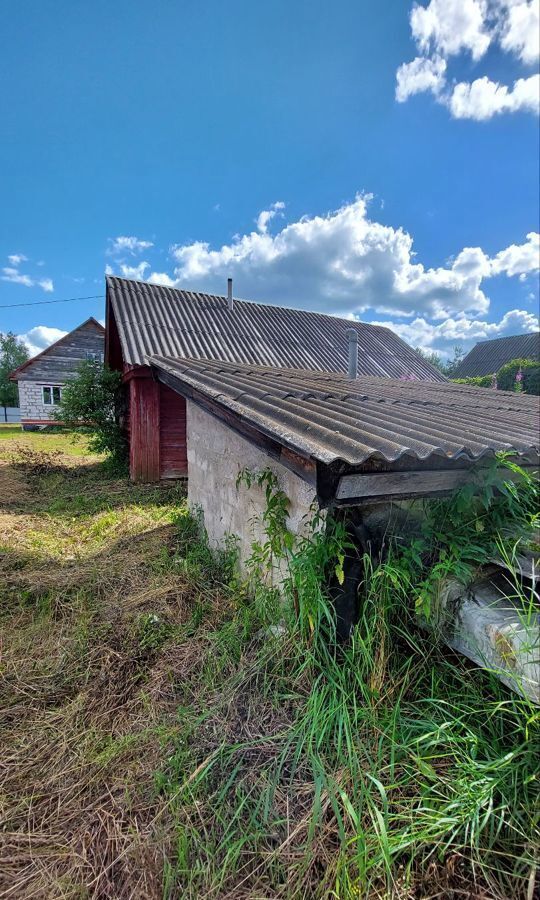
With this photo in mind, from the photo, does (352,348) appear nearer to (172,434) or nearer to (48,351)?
(172,434)

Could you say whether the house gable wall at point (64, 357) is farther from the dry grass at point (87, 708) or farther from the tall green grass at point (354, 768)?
the tall green grass at point (354, 768)

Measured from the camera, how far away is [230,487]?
143 inches

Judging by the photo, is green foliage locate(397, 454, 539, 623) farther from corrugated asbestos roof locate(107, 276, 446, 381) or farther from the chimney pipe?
corrugated asbestos roof locate(107, 276, 446, 381)

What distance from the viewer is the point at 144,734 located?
79.4 inches

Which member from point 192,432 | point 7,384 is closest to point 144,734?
point 192,432

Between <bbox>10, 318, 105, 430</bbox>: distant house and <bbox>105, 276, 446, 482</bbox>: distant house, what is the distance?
1276 centimetres

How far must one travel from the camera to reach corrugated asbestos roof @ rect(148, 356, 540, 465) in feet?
5.75

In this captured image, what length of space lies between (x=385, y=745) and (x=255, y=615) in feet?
3.82

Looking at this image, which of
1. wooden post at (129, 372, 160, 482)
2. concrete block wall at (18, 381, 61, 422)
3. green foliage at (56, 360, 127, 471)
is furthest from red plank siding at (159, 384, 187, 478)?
concrete block wall at (18, 381, 61, 422)

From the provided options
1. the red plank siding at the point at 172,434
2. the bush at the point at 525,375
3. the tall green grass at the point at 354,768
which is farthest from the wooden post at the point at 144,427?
the bush at the point at 525,375

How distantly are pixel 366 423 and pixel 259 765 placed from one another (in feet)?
5.84

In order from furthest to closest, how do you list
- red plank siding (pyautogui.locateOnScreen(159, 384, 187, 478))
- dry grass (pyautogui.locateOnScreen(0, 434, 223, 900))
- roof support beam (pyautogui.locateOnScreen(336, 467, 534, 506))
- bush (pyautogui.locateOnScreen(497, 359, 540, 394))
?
bush (pyautogui.locateOnScreen(497, 359, 540, 394)) → red plank siding (pyautogui.locateOnScreen(159, 384, 187, 478)) → roof support beam (pyautogui.locateOnScreen(336, 467, 534, 506)) → dry grass (pyautogui.locateOnScreen(0, 434, 223, 900))

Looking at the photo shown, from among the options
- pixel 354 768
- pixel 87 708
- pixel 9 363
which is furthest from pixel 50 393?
pixel 354 768

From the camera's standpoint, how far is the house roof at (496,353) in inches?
1000
